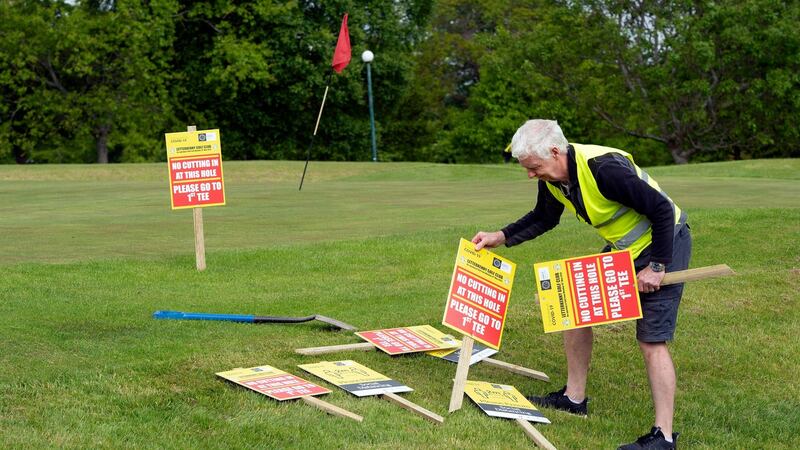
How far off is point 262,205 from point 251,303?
8.80 m

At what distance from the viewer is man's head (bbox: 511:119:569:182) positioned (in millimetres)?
6180

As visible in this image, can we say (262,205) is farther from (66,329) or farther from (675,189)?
(66,329)

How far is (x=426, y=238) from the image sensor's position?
1363 centimetres

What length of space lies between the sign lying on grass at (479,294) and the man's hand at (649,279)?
2.98ft

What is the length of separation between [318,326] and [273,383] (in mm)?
2091

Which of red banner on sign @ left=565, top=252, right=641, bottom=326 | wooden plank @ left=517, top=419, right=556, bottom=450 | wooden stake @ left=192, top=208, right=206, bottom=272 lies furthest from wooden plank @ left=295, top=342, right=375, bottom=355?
wooden stake @ left=192, top=208, right=206, bottom=272

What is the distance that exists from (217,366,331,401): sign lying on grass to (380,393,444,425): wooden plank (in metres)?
0.41

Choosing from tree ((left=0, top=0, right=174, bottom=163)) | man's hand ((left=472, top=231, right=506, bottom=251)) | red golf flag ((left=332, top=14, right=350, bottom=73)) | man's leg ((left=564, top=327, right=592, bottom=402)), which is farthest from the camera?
tree ((left=0, top=0, right=174, bottom=163))

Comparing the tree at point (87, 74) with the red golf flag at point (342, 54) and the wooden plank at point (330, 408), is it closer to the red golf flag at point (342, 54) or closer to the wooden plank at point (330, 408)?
the red golf flag at point (342, 54)

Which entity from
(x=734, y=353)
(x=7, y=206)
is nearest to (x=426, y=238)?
(x=734, y=353)

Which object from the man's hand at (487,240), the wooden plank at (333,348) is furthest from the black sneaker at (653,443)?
the wooden plank at (333,348)

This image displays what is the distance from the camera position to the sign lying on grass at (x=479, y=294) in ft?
22.3

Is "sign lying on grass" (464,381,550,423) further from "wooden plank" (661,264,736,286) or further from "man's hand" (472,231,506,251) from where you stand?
"wooden plank" (661,264,736,286)

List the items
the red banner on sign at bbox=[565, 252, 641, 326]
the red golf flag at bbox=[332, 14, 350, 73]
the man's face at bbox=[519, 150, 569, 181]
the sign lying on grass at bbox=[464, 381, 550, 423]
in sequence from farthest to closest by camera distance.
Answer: the red golf flag at bbox=[332, 14, 350, 73], the sign lying on grass at bbox=[464, 381, 550, 423], the red banner on sign at bbox=[565, 252, 641, 326], the man's face at bbox=[519, 150, 569, 181]
